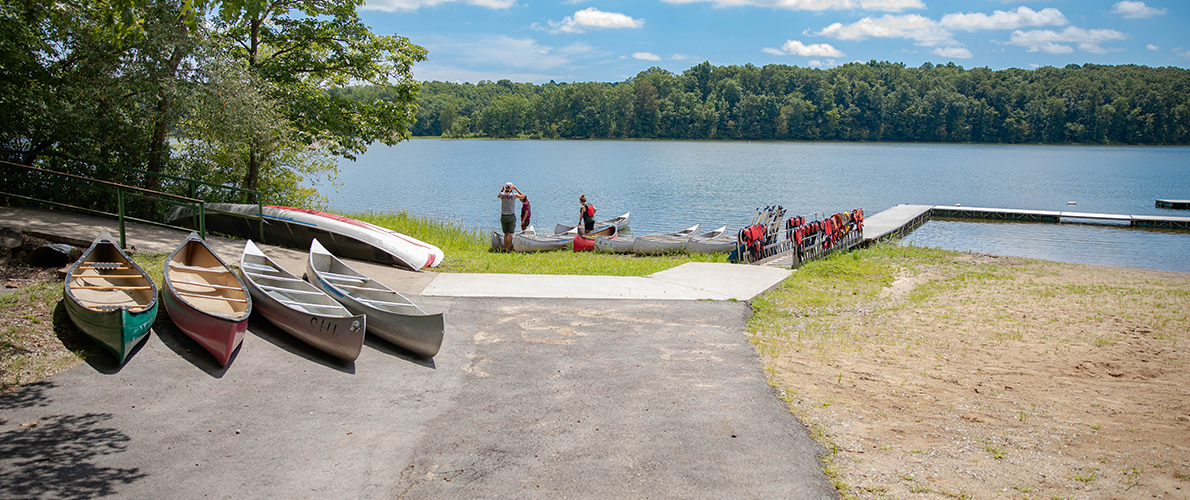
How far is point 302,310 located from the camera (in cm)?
752

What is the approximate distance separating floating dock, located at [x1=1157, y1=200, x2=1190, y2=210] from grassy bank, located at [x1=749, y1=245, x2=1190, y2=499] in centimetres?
3252

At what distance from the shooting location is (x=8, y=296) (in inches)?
308

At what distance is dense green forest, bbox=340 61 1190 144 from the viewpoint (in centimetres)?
10912

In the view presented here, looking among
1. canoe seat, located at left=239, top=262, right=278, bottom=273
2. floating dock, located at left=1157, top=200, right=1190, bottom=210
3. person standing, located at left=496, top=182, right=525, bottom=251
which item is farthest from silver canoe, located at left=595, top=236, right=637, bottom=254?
floating dock, located at left=1157, top=200, right=1190, bottom=210

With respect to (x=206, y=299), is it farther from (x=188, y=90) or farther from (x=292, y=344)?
(x=188, y=90)

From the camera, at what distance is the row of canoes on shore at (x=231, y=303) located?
22.7 feet

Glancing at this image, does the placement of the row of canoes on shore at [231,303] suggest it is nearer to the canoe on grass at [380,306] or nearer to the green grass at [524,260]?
the canoe on grass at [380,306]

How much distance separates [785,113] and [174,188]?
117311mm

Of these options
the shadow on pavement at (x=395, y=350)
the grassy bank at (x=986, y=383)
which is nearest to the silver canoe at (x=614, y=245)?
the grassy bank at (x=986, y=383)

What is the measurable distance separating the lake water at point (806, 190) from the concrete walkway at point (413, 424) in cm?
2028

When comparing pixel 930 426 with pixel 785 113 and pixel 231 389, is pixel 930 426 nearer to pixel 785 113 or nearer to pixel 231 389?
pixel 231 389

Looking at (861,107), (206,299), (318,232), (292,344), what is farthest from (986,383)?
(861,107)

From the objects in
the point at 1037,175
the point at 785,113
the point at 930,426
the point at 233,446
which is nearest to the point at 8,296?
the point at 233,446

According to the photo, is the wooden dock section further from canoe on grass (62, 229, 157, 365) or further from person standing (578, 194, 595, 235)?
canoe on grass (62, 229, 157, 365)
